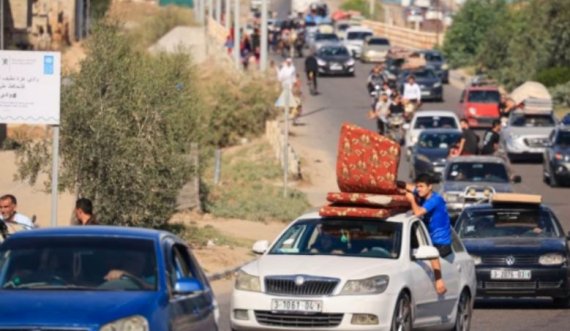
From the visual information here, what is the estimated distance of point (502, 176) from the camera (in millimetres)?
35000

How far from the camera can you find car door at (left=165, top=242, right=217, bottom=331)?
1166 cm

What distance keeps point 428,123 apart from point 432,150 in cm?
559

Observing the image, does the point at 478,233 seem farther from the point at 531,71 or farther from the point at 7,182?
the point at 531,71

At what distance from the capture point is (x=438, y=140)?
1737 inches

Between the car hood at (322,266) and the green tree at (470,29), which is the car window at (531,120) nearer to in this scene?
the car hood at (322,266)

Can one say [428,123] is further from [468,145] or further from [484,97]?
[468,145]

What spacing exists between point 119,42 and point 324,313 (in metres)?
12.7

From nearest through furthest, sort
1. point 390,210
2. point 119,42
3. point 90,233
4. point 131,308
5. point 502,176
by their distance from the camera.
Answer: point 131,308
point 90,233
point 390,210
point 119,42
point 502,176

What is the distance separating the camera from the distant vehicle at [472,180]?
1337 inches

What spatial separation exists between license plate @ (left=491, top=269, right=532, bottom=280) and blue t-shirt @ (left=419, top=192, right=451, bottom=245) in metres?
4.08

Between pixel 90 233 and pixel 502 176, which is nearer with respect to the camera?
pixel 90 233

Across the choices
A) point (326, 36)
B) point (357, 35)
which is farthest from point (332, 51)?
point (357, 35)

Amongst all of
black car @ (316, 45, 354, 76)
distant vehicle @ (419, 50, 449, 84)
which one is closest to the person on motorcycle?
distant vehicle @ (419, 50, 449, 84)

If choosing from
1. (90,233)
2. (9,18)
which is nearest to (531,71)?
(9,18)
